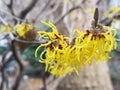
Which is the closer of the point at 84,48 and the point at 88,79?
the point at 84,48

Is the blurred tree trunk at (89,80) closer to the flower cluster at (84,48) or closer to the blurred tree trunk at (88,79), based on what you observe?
the blurred tree trunk at (88,79)

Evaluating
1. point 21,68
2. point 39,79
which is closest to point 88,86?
point 21,68

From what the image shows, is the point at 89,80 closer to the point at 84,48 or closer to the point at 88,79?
the point at 88,79

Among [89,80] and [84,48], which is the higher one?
[84,48]

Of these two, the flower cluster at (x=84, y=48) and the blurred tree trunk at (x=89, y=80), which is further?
the blurred tree trunk at (x=89, y=80)

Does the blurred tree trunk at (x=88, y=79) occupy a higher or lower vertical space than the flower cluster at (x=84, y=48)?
lower

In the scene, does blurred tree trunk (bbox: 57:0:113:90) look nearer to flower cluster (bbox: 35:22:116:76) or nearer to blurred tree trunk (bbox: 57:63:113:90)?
blurred tree trunk (bbox: 57:63:113:90)

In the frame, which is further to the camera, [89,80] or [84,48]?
[89,80]

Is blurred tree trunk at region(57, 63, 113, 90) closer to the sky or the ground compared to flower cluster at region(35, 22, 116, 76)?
closer to the ground

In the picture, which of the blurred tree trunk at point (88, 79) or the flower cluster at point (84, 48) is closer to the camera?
the flower cluster at point (84, 48)

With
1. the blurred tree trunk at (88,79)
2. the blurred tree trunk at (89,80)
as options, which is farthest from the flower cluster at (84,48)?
the blurred tree trunk at (89,80)

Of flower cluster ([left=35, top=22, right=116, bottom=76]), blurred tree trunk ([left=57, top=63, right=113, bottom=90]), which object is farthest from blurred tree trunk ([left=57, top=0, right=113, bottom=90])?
flower cluster ([left=35, top=22, right=116, bottom=76])


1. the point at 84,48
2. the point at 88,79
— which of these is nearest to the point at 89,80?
the point at 88,79
